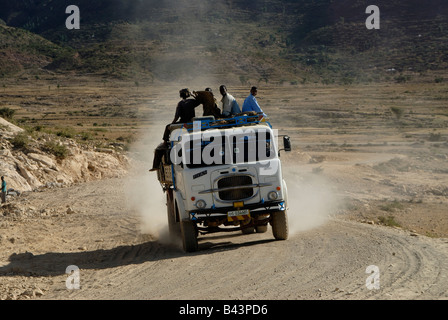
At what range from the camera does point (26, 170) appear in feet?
79.3

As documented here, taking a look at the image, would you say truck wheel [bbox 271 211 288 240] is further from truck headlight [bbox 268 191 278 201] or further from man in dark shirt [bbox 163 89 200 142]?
man in dark shirt [bbox 163 89 200 142]

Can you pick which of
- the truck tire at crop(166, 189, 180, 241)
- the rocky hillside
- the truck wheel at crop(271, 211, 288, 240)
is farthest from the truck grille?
the rocky hillside

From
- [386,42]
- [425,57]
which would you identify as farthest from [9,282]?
[386,42]

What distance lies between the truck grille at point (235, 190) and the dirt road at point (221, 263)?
1.09m

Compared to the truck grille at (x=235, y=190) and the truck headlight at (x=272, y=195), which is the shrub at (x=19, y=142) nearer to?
the truck grille at (x=235, y=190)

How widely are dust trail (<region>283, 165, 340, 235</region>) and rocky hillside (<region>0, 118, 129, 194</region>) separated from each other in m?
8.10

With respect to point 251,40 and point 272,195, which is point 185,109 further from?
point 251,40

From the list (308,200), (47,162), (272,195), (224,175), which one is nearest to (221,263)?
(224,175)

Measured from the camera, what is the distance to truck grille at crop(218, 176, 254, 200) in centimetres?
1221

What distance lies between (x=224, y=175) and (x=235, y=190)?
0.41 metres

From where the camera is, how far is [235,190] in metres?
12.3

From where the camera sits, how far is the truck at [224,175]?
1212 centimetres
